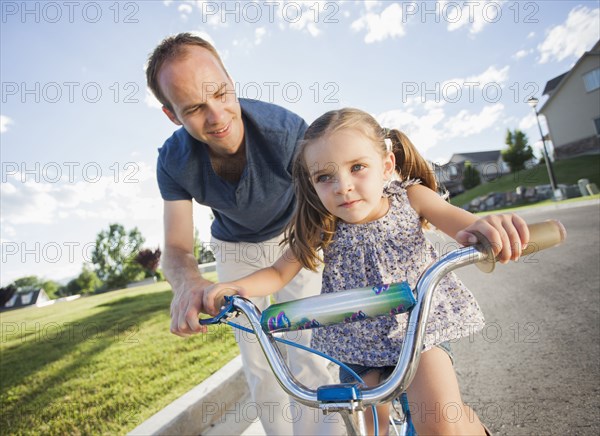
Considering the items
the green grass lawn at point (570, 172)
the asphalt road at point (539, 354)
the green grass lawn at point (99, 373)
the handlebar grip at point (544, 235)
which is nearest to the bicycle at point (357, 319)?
the handlebar grip at point (544, 235)

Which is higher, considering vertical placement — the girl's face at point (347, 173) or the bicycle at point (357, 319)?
the girl's face at point (347, 173)

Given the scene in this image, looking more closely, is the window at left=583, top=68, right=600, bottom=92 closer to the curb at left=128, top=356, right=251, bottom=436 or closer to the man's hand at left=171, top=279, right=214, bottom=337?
the curb at left=128, top=356, right=251, bottom=436

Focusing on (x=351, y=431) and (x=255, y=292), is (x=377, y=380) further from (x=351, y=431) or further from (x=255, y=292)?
(x=351, y=431)

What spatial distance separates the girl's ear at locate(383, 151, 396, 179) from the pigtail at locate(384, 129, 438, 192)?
86 millimetres

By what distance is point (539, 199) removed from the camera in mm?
24375

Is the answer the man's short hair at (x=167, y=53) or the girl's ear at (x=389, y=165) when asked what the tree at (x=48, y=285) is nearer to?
the man's short hair at (x=167, y=53)

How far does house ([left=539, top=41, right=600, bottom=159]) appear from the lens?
97.0ft

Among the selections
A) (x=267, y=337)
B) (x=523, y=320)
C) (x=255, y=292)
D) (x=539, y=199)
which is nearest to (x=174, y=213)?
(x=255, y=292)

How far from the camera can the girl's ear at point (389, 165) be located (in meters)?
2.02

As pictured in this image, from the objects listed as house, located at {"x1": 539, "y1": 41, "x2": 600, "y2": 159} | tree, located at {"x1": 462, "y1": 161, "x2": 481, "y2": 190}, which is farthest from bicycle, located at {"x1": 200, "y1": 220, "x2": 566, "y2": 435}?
tree, located at {"x1": 462, "y1": 161, "x2": 481, "y2": 190}

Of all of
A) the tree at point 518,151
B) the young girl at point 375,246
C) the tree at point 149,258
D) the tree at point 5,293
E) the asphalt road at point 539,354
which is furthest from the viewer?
the tree at point 518,151

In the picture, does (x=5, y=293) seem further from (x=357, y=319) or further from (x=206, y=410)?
(x=357, y=319)

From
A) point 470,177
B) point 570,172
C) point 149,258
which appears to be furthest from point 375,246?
point 470,177

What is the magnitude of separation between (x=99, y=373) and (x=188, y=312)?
4.43 metres
